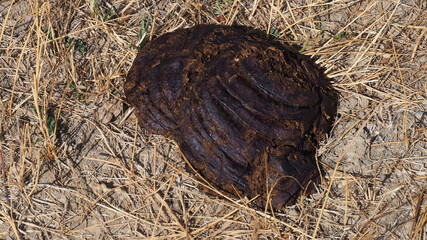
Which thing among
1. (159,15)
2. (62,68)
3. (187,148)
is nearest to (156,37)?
(159,15)

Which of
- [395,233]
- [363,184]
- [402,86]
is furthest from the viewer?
[402,86]

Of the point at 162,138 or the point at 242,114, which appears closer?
the point at 242,114

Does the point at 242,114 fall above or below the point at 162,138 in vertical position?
above

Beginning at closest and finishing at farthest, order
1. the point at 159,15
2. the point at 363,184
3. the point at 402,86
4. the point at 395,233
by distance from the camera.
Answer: the point at 395,233
the point at 363,184
the point at 402,86
the point at 159,15

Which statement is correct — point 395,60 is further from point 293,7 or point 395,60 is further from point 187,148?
point 187,148
